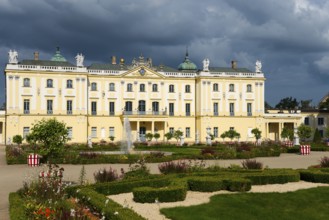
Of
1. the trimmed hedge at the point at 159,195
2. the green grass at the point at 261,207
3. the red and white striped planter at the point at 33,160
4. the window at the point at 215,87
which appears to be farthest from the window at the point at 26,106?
the green grass at the point at 261,207

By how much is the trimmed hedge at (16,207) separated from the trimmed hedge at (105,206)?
1.37 metres

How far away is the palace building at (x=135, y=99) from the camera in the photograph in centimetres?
4922

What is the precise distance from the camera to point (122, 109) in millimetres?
52594

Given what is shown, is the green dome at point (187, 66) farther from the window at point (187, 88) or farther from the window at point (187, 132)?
the window at point (187, 132)

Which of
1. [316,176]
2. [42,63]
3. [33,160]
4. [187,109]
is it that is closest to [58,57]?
[42,63]

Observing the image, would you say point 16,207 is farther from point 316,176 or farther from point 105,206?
point 316,176

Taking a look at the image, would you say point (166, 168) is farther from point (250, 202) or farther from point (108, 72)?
point (108, 72)

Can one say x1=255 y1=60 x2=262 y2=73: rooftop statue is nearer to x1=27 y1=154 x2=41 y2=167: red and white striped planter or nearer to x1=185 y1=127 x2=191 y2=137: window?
x1=185 y1=127 x2=191 y2=137: window

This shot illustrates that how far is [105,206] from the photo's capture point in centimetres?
885

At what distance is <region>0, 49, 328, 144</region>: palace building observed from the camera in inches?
1938

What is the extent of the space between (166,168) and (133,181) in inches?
116

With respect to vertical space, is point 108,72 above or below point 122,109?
above

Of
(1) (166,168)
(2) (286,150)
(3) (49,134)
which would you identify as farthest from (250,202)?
(2) (286,150)

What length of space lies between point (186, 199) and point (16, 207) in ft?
13.7
